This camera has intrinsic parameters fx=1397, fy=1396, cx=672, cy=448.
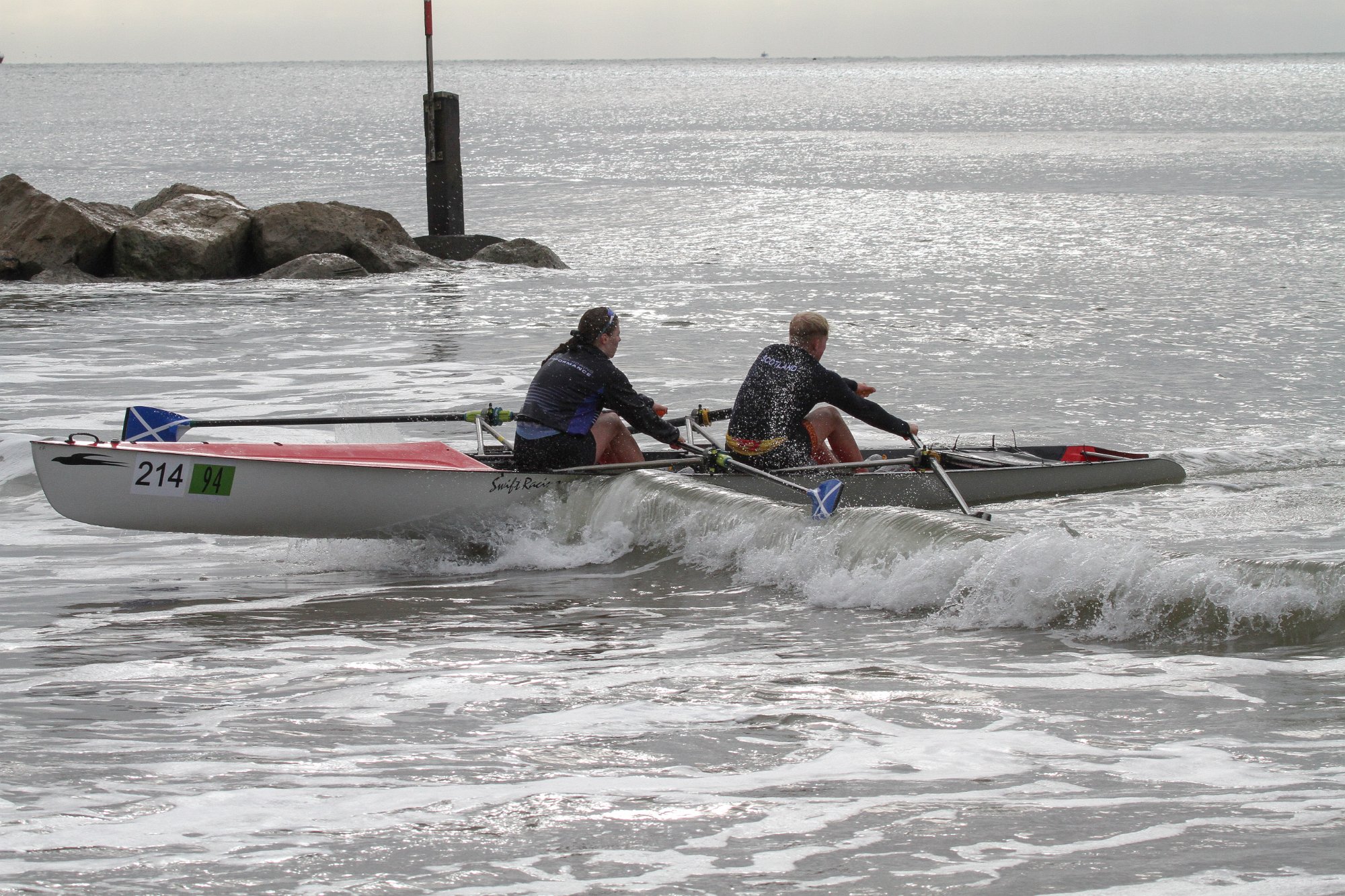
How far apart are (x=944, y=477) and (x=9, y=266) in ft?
55.5

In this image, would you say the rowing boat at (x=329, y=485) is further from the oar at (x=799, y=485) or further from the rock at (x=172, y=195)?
the rock at (x=172, y=195)

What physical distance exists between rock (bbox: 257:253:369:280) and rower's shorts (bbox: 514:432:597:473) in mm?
14448

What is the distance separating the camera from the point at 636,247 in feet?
91.5

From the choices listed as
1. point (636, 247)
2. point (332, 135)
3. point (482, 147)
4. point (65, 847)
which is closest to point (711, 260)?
point (636, 247)

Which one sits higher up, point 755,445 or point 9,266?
point 9,266

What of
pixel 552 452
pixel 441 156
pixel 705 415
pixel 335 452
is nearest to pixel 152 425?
pixel 335 452

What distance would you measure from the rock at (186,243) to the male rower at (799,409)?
598 inches

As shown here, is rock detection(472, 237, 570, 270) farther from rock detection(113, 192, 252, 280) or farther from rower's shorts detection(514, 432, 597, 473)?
rower's shorts detection(514, 432, 597, 473)

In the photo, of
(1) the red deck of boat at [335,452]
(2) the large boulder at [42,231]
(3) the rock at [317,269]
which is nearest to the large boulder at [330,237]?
(3) the rock at [317,269]

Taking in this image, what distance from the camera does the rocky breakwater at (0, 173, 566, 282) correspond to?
67.7 feet

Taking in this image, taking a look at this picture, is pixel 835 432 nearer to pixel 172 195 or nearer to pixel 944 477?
pixel 944 477

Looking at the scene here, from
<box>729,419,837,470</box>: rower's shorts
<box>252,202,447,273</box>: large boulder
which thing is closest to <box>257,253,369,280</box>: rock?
<box>252,202,447,273</box>: large boulder

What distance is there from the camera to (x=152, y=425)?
7840mm

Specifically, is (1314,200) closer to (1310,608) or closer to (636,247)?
(636,247)
